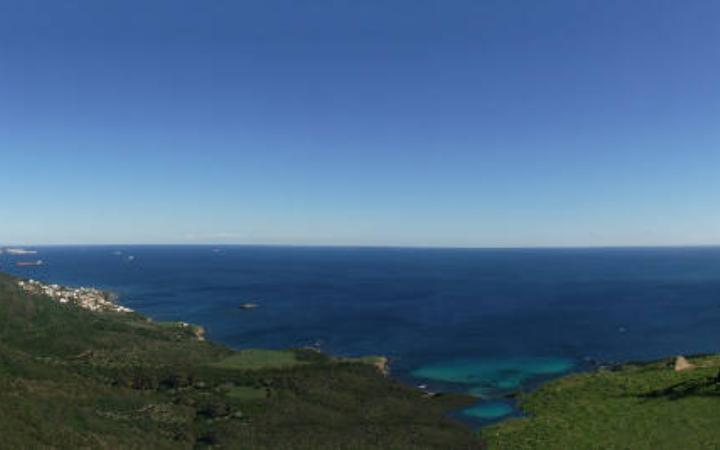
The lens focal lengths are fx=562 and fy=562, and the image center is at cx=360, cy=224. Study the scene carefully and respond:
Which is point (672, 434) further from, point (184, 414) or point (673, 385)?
point (184, 414)

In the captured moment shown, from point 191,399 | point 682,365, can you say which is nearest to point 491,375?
point 682,365

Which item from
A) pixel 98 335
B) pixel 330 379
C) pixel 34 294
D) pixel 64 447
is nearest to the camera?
pixel 64 447

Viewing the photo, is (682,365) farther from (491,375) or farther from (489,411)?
(489,411)

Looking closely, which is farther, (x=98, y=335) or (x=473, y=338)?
(x=473, y=338)

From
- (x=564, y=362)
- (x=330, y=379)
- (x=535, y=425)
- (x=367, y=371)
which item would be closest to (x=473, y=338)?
(x=564, y=362)

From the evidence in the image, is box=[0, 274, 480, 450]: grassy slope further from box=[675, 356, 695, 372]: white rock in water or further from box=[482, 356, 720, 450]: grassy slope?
box=[675, 356, 695, 372]: white rock in water

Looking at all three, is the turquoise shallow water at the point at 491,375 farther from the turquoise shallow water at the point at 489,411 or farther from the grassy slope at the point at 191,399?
the grassy slope at the point at 191,399

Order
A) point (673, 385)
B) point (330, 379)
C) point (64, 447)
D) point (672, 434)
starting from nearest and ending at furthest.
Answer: point (64, 447) < point (672, 434) < point (673, 385) < point (330, 379)
